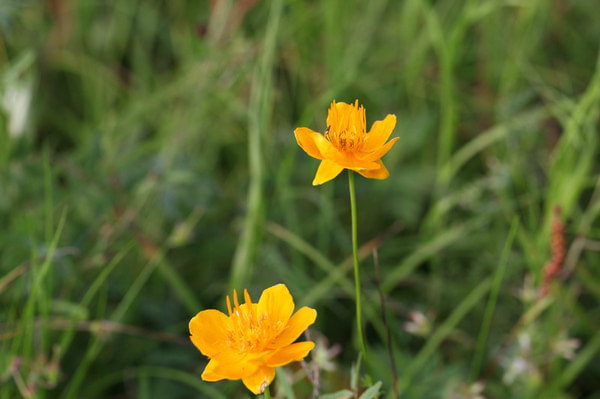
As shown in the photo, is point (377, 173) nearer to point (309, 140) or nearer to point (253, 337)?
point (309, 140)

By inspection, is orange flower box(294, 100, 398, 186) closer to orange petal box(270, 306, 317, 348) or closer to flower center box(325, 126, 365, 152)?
flower center box(325, 126, 365, 152)

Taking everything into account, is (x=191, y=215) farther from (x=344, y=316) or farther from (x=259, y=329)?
(x=259, y=329)

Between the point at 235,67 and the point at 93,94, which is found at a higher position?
the point at 93,94

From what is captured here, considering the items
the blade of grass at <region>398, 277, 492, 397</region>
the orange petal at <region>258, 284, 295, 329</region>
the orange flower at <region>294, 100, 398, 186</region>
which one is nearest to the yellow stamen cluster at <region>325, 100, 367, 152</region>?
the orange flower at <region>294, 100, 398, 186</region>

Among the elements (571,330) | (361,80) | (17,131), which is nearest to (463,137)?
(361,80)

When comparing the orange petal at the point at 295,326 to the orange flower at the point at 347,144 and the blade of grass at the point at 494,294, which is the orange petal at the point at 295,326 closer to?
the orange flower at the point at 347,144

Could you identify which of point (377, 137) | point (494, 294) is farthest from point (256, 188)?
point (377, 137)
